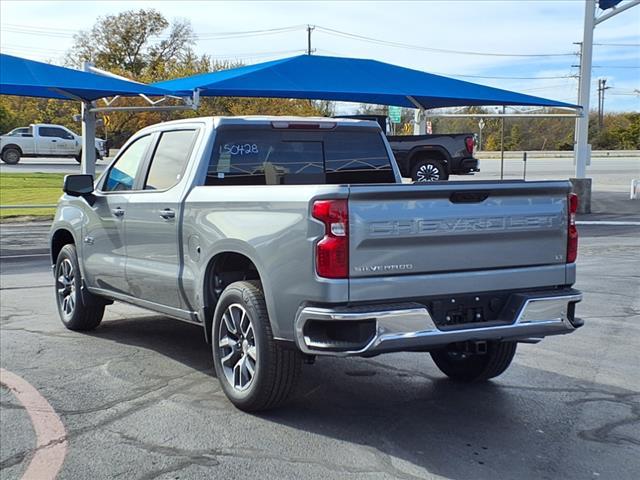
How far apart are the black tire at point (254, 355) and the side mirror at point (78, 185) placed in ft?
7.99

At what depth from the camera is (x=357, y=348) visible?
176 inches

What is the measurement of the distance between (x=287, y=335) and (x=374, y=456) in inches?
34.6

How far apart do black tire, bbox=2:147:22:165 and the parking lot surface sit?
3379 cm

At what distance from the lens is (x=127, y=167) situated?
7.01 meters

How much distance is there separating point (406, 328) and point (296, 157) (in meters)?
2.35

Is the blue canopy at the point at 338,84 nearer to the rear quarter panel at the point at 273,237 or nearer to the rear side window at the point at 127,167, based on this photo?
the rear side window at the point at 127,167

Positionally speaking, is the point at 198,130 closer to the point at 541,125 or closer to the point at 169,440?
the point at 169,440

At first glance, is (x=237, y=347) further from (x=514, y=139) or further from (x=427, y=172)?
(x=514, y=139)

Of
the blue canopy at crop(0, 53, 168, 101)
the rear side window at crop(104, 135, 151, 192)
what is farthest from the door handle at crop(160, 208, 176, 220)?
the blue canopy at crop(0, 53, 168, 101)

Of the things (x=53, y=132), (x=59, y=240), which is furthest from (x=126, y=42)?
(x=59, y=240)

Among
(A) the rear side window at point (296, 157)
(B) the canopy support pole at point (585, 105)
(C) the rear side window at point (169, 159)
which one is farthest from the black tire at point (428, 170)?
(C) the rear side window at point (169, 159)

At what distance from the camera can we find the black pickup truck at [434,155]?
21.7 metres

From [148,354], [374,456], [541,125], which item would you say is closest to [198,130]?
[148,354]

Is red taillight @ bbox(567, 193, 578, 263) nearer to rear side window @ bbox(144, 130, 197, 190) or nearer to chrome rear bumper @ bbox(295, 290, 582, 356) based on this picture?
chrome rear bumper @ bbox(295, 290, 582, 356)
